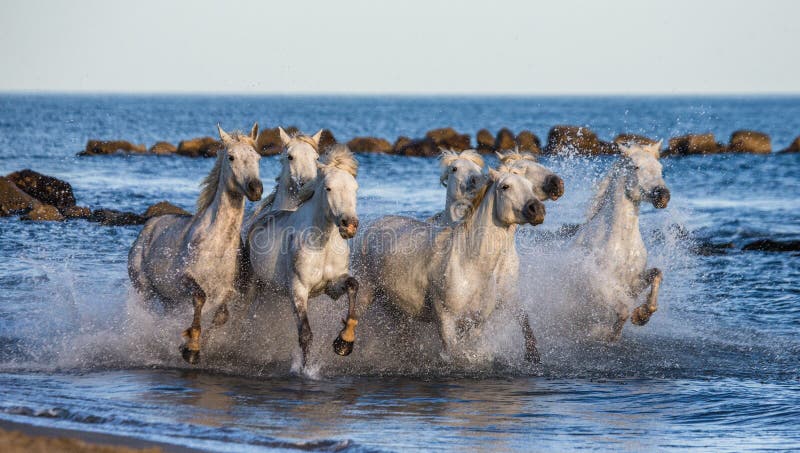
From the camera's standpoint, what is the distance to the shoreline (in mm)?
5969

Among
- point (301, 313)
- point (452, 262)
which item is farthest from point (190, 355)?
point (452, 262)

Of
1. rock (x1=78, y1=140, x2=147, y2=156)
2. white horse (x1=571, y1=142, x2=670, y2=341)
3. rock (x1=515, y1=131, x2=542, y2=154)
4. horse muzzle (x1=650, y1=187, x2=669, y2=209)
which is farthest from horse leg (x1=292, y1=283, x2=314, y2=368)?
rock (x1=78, y1=140, x2=147, y2=156)

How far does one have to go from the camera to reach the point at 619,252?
10.5 metres

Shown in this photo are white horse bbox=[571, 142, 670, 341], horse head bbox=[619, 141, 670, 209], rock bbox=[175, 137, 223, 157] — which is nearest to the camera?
horse head bbox=[619, 141, 670, 209]

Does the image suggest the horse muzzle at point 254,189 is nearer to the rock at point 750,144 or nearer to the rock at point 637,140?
the rock at point 637,140

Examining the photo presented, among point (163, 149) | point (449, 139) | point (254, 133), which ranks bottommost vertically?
point (163, 149)

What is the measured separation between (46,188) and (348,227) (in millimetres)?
17098

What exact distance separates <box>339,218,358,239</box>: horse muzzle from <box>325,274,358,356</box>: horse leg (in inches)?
28.7

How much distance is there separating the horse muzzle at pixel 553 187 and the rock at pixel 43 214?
13.2 meters

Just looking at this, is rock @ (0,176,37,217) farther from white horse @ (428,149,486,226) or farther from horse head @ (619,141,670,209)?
horse head @ (619,141,670,209)

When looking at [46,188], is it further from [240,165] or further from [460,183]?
[460,183]

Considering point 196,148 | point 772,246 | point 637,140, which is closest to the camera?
point 772,246

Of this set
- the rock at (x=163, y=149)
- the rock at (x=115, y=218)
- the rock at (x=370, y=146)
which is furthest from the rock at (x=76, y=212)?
the rock at (x=370, y=146)

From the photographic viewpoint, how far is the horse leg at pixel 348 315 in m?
8.73
